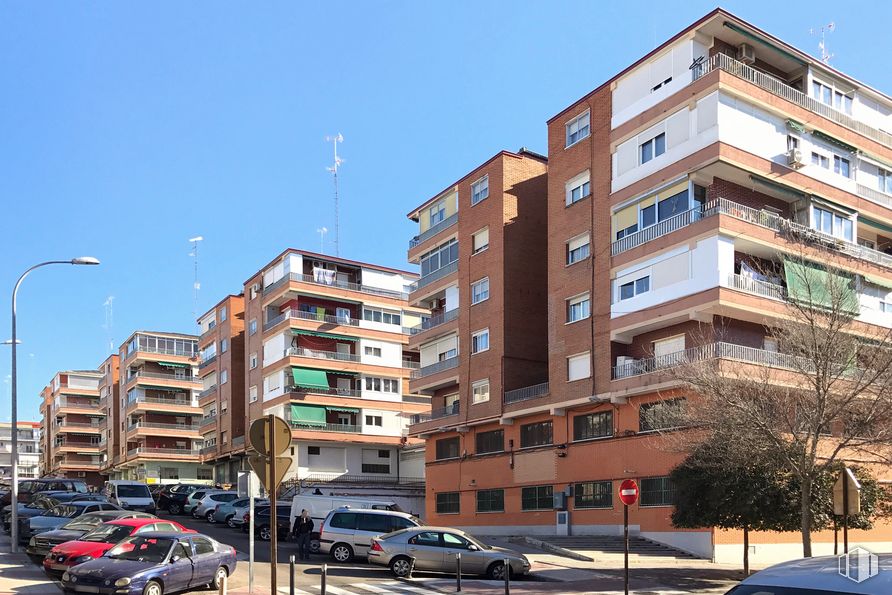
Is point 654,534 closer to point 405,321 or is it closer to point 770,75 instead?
point 770,75

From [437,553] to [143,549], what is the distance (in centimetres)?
856

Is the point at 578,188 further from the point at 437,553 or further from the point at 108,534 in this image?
the point at 108,534

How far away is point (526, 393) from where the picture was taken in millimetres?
43312

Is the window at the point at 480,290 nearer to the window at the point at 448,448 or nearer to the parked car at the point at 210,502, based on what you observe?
the window at the point at 448,448

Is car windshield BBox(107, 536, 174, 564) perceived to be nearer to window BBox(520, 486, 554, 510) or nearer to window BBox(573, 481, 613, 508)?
window BBox(573, 481, 613, 508)

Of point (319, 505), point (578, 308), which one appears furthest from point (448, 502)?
point (578, 308)

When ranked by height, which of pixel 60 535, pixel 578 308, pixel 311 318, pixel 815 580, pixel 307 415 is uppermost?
pixel 311 318

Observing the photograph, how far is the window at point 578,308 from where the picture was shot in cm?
3959

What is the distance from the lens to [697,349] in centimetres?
3253

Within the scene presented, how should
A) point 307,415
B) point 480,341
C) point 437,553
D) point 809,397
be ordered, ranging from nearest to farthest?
point 437,553
point 809,397
point 480,341
point 307,415

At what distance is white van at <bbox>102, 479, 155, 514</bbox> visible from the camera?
1759 inches

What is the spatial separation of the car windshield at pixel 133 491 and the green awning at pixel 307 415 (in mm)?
17606

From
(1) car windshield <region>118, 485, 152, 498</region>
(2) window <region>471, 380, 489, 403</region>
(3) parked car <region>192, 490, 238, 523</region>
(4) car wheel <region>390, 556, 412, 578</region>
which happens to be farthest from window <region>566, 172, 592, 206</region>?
(1) car windshield <region>118, 485, 152, 498</region>

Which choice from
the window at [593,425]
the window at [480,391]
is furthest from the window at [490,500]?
the window at [593,425]
